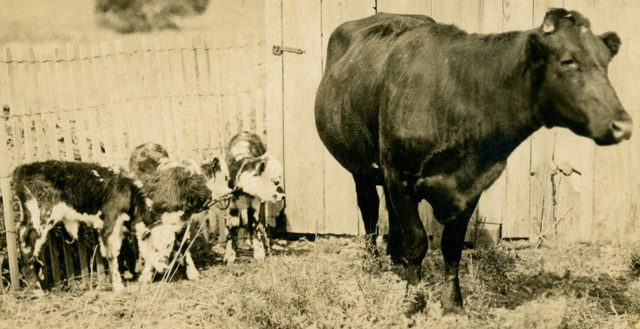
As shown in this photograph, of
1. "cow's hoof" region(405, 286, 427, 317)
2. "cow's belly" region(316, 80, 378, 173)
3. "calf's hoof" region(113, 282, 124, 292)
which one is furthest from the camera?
"calf's hoof" region(113, 282, 124, 292)

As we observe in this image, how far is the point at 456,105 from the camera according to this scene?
4.87 m

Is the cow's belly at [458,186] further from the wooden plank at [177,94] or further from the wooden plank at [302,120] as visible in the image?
the wooden plank at [177,94]

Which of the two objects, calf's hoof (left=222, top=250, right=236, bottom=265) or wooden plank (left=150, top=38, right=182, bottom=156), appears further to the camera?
wooden plank (left=150, top=38, right=182, bottom=156)

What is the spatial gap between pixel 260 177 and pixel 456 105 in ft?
8.86

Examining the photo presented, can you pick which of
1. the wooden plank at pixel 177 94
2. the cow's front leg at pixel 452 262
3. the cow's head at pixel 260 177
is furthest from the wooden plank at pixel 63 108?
the cow's front leg at pixel 452 262

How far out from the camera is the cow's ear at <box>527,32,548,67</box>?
4427 mm

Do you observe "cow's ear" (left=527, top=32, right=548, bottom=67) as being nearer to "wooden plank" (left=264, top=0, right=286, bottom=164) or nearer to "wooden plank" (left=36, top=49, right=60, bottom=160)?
A: "wooden plank" (left=264, top=0, right=286, bottom=164)

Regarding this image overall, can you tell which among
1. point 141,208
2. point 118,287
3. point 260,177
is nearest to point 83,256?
point 118,287

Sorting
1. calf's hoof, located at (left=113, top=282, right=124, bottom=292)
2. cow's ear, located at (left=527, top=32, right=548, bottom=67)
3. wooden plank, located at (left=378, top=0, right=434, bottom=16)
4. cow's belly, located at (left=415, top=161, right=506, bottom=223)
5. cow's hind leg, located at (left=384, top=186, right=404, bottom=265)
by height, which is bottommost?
calf's hoof, located at (left=113, top=282, right=124, bottom=292)

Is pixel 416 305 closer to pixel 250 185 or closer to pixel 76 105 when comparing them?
pixel 250 185

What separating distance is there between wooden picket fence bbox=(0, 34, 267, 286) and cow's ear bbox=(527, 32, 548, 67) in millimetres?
3902

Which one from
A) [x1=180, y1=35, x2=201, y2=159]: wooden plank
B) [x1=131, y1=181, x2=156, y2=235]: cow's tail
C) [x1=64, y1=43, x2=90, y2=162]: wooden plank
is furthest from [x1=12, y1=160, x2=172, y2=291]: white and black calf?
[x1=180, y1=35, x2=201, y2=159]: wooden plank

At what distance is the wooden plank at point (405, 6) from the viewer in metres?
7.35

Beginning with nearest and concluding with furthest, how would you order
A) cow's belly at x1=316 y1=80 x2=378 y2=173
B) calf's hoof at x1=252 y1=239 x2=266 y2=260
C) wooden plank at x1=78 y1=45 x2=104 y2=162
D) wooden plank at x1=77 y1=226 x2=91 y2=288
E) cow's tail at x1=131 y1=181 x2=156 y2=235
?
cow's belly at x1=316 y1=80 x2=378 y2=173, cow's tail at x1=131 y1=181 x2=156 y2=235, wooden plank at x1=77 y1=226 x2=91 y2=288, wooden plank at x1=78 y1=45 x2=104 y2=162, calf's hoof at x1=252 y1=239 x2=266 y2=260
